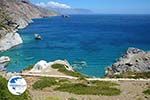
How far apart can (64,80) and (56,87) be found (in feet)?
12.1

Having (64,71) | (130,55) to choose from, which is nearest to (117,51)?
(130,55)

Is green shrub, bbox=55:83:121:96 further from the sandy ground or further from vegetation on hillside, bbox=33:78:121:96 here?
the sandy ground

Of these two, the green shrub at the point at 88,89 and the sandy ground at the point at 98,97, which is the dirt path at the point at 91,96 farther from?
the green shrub at the point at 88,89

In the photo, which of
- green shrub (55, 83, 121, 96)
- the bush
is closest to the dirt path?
green shrub (55, 83, 121, 96)

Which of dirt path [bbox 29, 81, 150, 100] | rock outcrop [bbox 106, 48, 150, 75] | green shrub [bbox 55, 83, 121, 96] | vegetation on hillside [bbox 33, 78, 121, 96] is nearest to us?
dirt path [bbox 29, 81, 150, 100]

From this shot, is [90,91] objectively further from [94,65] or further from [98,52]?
[98,52]

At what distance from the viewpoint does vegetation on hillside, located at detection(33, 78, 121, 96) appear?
26188mm

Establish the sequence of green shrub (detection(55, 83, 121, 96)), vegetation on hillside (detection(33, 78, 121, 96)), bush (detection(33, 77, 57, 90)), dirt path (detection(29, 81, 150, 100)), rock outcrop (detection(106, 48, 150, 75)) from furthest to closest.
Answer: rock outcrop (detection(106, 48, 150, 75)) < bush (detection(33, 77, 57, 90)) < vegetation on hillside (detection(33, 78, 121, 96)) < green shrub (detection(55, 83, 121, 96)) < dirt path (detection(29, 81, 150, 100))

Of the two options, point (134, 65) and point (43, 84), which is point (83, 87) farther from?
point (134, 65)

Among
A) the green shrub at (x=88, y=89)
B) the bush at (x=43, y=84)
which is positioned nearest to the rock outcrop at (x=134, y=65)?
the bush at (x=43, y=84)

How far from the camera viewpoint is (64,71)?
3762cm

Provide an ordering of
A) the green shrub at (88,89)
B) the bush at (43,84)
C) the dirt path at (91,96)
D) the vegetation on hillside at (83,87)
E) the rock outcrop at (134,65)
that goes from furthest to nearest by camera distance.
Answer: the rock outcrop at (134,65), the bush at (43,84), the vegetation on hillside at (83,87), the green shrub at (88,89), the dirt path at (91,96)

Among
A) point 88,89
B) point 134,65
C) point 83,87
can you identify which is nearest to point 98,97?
point 88,89

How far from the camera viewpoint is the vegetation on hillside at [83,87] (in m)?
26.2
